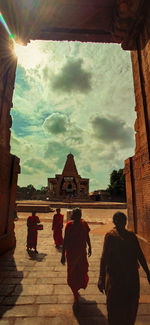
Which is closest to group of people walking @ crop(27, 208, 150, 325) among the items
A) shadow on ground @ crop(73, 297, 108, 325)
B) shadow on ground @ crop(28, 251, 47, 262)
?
shadow on ground @ crop(73, 297, 108, 325)

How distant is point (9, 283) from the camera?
3.25 metres

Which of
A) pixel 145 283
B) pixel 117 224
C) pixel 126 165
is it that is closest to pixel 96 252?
pixel 145 283

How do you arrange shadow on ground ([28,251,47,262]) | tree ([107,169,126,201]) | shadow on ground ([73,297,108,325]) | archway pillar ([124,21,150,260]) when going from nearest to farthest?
shadow on ground ([73,297,108,325])
archway pillar ([124,21,150,260])
shadow on ground ([28,251,47,262])
tree ([107,169,126,201])

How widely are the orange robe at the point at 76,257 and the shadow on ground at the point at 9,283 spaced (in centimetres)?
101

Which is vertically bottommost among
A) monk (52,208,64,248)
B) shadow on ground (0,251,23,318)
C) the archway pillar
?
shadow on ground (0,251,23,318)

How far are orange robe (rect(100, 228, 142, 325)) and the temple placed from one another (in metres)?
32.4

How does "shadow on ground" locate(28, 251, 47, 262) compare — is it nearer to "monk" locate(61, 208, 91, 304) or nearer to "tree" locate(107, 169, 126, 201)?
"monk" locate(61, 208, 91, 304)

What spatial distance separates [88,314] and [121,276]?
1102mm

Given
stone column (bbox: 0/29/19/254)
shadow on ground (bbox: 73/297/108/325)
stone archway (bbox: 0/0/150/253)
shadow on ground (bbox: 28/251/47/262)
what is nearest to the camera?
shadow on ground (bbox: 73/297/108/325)

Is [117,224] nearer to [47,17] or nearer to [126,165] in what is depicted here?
[126,165]

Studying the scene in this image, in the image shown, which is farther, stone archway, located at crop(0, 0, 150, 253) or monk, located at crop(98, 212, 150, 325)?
stone archway, located at crop(0, 0, 150, 253)

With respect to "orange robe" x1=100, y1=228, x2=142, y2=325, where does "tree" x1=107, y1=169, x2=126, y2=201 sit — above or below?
above

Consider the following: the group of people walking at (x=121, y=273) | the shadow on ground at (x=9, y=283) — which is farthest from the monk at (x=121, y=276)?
the shadow on ground at (x=9, y=283)

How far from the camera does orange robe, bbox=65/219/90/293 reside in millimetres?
2787
